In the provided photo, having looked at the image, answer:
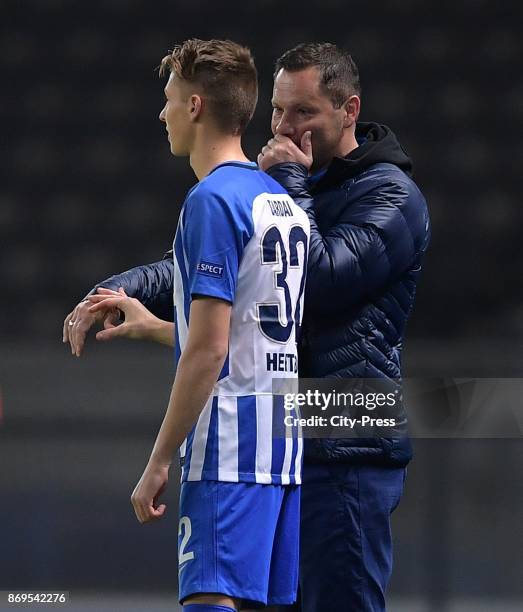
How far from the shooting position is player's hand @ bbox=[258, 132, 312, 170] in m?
1.89

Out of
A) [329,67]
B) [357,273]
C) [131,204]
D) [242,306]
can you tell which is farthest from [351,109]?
[131,204]

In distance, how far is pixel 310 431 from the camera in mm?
1942

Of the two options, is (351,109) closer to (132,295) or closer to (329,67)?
(329,67)

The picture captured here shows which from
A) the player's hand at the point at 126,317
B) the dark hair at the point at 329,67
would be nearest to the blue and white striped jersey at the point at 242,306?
the player's hand at the point at 126,317

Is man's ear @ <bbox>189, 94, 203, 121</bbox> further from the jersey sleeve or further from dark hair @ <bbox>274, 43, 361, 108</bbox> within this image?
dark hair @ <bbox>274, 43, 361, 108</bbox>

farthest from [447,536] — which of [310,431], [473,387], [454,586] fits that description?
[310,431]

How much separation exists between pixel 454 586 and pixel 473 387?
76 centimetres

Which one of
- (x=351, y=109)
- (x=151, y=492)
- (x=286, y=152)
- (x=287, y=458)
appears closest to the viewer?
(x=151, y=492)

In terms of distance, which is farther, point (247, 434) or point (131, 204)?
point (131, 204)

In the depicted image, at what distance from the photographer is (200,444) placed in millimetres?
1591

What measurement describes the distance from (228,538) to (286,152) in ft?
2.15

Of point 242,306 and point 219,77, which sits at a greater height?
point 219,77

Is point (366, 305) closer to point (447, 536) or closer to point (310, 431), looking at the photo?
point (310, 431)

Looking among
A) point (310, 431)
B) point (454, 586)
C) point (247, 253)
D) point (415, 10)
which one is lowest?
point (454, 586)
